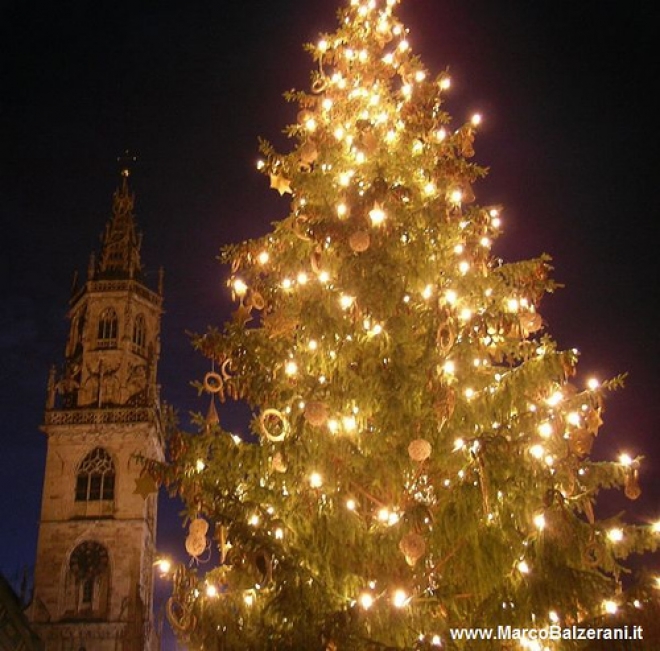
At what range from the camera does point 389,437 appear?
6453 millimetres

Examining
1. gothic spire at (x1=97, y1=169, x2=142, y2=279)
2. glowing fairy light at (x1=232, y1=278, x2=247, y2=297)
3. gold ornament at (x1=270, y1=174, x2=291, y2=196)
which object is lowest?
glowing fairy light at (x1=232, y1=278, x2=247, y2=297)

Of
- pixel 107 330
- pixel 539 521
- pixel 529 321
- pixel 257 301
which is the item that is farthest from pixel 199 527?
pixel 107 330

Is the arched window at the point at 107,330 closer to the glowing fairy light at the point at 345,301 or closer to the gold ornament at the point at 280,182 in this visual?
the gold ornament at the point at 280,182

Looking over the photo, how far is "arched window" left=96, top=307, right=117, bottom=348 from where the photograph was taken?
34469mm

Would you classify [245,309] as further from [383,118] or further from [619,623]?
[619,623]

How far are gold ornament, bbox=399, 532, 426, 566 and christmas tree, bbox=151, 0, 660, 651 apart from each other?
0.01 metres

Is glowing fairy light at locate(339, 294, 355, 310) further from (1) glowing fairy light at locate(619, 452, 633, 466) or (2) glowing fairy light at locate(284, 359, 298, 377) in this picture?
(1) glowing fairy light at locate(619, 452, 633, 466)

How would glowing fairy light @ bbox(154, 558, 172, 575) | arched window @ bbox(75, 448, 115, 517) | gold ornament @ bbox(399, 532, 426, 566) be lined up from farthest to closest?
arched window @ bbox(75, 448, 115, 517), glowing fairy light @ bbox(154, 558, 172, 575), gold ornament @ bbox(399, 532, 426, 566)

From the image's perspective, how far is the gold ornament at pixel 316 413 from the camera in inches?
250

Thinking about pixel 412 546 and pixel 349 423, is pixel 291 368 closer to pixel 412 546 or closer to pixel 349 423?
pixel 349 423

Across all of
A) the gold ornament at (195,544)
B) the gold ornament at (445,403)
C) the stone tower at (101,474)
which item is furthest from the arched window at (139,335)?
the gold ornament at (445,403)

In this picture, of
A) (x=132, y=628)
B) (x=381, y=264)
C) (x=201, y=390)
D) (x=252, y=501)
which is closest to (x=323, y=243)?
(x=381, y=264)

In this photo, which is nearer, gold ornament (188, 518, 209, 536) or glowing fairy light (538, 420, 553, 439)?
glowing fairy light (538, 420, 553, 439)

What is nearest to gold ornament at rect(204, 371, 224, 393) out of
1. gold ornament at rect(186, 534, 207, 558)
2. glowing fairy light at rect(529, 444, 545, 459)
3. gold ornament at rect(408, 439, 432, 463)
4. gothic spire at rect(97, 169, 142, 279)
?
gold ornament at rect(186, 534, 207, 558)
